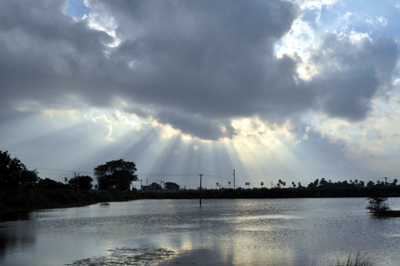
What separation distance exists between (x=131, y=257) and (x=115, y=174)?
150934mm

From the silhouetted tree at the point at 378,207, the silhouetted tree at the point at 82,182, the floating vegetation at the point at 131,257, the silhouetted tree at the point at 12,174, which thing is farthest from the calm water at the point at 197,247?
the silhouetted tree at the point at 82,182

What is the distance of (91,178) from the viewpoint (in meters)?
164

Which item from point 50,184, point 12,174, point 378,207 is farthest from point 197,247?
point 50,184

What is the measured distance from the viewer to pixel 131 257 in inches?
813

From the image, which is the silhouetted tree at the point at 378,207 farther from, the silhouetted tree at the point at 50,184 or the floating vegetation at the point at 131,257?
the silhouetted tree at the point at 50,184

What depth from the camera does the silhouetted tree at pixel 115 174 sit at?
545 ft

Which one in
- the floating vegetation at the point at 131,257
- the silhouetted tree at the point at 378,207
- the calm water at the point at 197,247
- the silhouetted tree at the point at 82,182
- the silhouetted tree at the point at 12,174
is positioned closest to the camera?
the floating vegetation at the point at 131,257

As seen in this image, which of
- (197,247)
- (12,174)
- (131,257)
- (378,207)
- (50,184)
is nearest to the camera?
(131,257)

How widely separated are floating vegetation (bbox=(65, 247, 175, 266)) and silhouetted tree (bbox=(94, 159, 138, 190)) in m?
148

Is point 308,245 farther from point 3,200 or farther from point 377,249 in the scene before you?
point 3,200

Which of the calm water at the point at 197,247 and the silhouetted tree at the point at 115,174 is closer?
the calm water at the point at 197,247

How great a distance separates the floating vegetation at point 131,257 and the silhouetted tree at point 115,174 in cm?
14802

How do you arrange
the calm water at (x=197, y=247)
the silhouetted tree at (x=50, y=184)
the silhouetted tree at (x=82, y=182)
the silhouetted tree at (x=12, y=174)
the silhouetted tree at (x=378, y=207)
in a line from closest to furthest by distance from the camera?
1. the calm water at (x=197, y=247)
2. the silhouetted tree at (x=378, y=207)
3. the silhouetted tree at (x=12, y=174)
4. the silhouetted tree at (x=50, y=184)
5. the silhouetted tree at (x=82, y=182)

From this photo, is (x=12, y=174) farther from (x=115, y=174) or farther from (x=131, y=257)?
(x=115, y=174)
